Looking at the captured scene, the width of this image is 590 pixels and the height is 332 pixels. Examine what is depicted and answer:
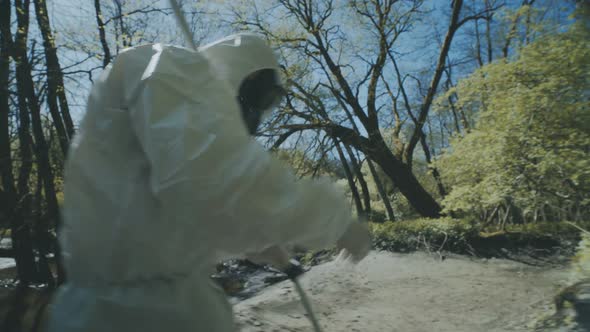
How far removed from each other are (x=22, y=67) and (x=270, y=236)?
6351mm

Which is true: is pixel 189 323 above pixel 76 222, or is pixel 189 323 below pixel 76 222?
below

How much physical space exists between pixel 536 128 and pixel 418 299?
8.78ft

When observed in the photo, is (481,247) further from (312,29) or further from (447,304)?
(312,29)

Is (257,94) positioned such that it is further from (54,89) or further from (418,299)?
(54,89)

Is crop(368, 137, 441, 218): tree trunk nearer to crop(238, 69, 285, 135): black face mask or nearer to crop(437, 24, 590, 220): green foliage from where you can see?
crop(437, 24, 590, 220): green foliage

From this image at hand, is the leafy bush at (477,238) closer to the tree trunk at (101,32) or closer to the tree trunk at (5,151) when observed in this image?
the tree trunk at (5,151)

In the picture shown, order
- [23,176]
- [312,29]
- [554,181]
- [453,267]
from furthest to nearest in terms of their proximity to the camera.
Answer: [312,29] → [23,176] → [453,267] → [554,181]

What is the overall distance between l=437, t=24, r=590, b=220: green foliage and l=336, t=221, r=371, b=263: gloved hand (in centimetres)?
403

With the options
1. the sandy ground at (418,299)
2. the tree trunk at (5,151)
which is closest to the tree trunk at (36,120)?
the tree trunk at (5,151)

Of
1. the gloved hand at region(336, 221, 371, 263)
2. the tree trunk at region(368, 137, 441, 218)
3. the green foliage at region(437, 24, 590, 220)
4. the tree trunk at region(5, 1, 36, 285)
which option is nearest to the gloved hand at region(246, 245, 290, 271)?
the gloved hand at region(336, 221, 371, 263)

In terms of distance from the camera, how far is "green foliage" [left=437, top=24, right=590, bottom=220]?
13.7 feet

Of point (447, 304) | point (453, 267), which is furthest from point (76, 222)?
point (453, 267)

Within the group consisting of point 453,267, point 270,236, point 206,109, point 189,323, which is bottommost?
point 453,267

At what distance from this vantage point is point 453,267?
5.98 m
